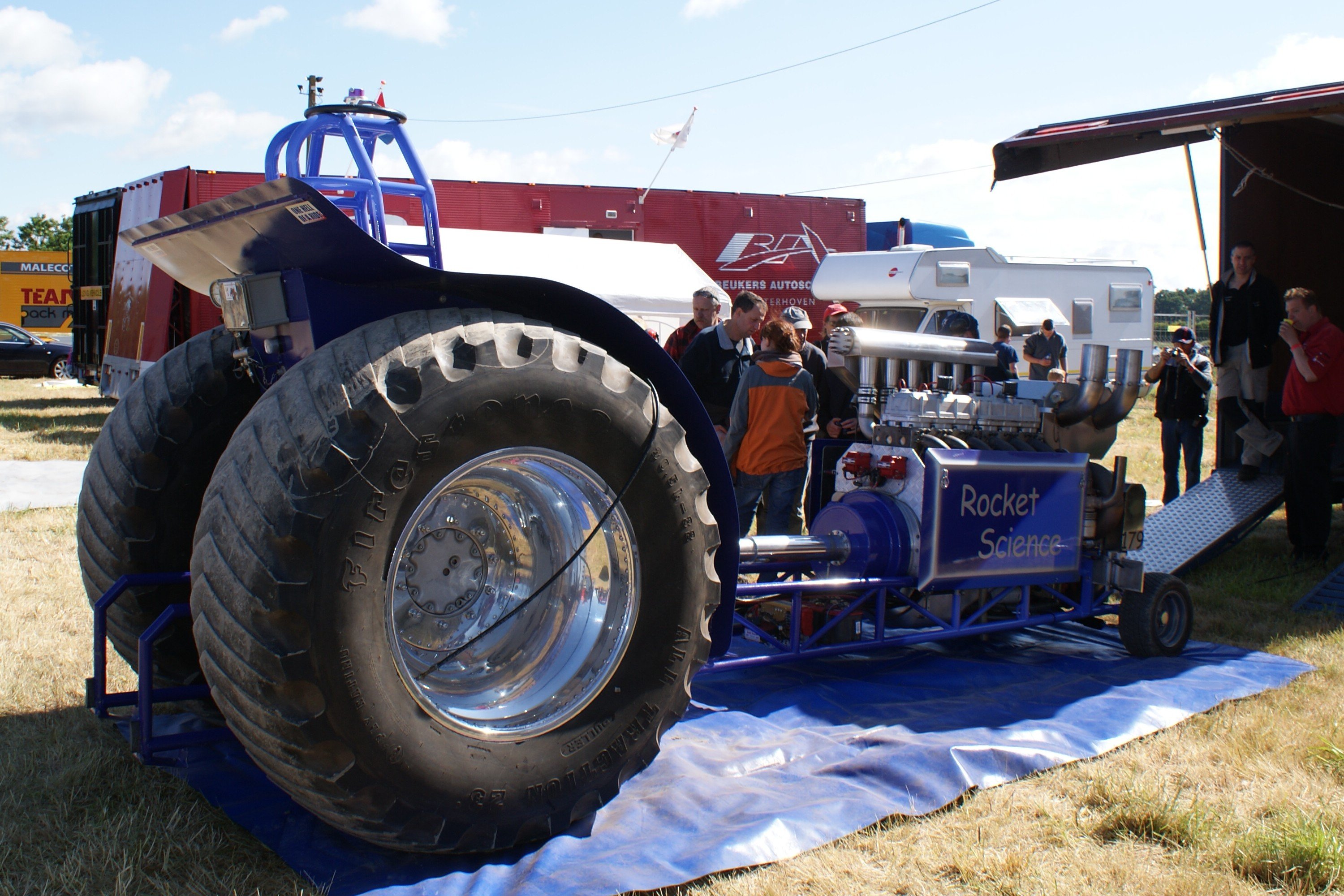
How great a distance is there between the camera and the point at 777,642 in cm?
422

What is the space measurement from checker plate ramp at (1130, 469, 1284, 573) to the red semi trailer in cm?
935

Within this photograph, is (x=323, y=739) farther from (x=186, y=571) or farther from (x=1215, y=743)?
(x=1215, y=743)

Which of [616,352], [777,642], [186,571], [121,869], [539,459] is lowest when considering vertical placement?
[121,869]

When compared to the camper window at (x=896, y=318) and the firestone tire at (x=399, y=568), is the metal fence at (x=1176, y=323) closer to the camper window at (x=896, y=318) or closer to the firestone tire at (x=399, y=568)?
the camper window at (x=896, y=318)

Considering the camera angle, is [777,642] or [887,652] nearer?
[777,642]

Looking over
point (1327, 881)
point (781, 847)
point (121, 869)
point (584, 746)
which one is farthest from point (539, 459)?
point (1327, 881)

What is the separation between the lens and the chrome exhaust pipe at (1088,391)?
496 centimetres

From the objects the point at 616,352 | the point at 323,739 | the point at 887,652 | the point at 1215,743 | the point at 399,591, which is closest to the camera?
the point at 323,739

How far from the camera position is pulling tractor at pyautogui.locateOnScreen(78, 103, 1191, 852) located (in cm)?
226

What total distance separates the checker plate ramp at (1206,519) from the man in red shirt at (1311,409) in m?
0.31

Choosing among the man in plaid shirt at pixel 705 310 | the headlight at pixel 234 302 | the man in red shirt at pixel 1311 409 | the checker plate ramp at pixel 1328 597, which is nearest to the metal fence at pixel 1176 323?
the man in red shirt at pixel 1311 409

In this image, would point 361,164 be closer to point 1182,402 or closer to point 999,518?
point 999,518

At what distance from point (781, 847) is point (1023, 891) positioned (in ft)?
2.17

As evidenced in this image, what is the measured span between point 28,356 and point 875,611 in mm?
26176
